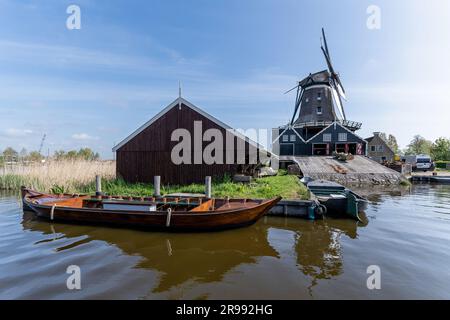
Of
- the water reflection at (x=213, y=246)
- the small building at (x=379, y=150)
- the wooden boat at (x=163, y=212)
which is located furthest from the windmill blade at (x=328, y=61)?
the wooden boat at (x=163, y=212)

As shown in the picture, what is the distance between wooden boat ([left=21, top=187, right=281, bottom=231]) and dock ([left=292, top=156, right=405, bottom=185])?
655 inches

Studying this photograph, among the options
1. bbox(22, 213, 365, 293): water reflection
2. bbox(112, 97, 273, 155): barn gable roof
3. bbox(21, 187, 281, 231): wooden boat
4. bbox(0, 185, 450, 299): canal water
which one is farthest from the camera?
bbox(112, 97, 273, 155): barn gable roof

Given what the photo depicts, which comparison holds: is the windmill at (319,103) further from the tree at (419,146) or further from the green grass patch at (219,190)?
the tree at (419,146)

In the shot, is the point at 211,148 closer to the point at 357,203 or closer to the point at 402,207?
the point at 357,203

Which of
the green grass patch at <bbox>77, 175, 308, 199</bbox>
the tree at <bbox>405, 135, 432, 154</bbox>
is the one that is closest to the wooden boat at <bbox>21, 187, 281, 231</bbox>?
the green grass patch at <bbox>77, 175, 308, 199</bbox>

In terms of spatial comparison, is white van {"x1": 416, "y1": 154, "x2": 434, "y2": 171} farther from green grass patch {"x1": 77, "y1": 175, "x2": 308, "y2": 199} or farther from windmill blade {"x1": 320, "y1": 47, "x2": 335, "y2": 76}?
green grass patch {"x1": 77, "y1": 175, "x2": 308, "y2": 199}

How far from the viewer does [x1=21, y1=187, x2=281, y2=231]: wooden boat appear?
27.5 feet

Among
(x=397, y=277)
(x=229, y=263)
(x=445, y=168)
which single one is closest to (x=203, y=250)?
(x=229, y=263)

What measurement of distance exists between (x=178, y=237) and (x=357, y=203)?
792 cm

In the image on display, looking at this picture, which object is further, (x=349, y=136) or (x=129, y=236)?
(x=349, y=136)

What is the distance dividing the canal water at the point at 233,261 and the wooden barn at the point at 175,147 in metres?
6.14

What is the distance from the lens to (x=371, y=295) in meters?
4.80

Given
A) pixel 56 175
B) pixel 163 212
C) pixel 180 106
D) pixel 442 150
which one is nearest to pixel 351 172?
pixel 180 106

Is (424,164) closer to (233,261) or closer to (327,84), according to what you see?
(327,84)
